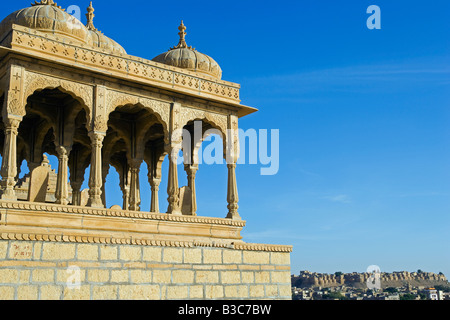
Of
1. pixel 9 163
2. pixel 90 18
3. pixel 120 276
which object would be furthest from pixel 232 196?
pixel 90 18

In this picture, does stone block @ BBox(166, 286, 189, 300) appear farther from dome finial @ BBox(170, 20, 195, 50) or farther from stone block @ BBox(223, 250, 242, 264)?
dome finial @ BBox(170, 20, 195, 50)

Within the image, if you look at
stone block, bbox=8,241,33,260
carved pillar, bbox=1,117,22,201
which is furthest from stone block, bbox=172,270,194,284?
carved pillar, bbox=1,117,22,201

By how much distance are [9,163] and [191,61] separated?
652cm

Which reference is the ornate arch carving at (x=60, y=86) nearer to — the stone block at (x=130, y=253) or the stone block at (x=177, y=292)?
the stone block at (x=130, y=253)

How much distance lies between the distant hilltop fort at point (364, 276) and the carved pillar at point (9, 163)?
65436 millimetres

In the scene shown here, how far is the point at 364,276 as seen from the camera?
71.1 metres

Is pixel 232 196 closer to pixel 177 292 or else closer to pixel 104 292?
pixel 177 292

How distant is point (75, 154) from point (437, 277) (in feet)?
256

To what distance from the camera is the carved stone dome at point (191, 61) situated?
15.7 meters

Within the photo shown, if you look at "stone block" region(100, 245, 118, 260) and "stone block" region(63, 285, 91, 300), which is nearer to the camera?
"stone block" region(63, 285, 91, 300)

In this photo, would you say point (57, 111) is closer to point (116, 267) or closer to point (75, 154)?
point (75, 154)

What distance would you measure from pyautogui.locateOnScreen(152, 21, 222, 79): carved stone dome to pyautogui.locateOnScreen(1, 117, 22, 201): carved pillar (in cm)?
571

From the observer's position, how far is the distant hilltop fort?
74.7 metres

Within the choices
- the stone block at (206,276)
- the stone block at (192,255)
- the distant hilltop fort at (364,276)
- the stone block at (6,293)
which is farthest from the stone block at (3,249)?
the distant hilltop fort at (364,276)
